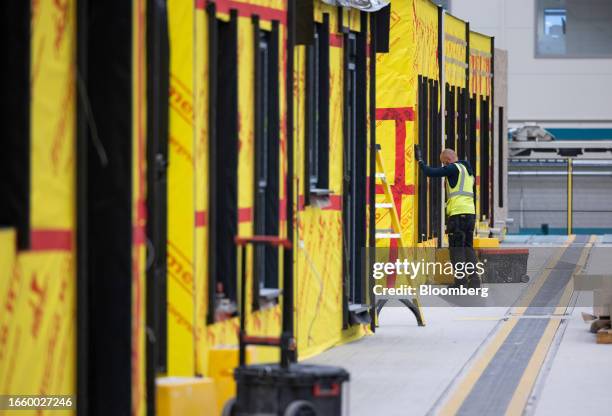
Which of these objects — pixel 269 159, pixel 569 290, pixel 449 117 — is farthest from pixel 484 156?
pixel 269 159

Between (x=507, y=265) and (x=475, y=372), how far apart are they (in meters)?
11.5

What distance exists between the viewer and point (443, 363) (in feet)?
51.8

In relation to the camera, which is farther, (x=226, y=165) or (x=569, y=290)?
(x=569, y=290)

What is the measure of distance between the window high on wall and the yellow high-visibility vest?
26.2 m

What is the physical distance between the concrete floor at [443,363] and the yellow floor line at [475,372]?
0.29 feet

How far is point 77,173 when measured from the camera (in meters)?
9.16

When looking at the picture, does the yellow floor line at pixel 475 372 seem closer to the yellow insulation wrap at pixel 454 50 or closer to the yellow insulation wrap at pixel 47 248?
the yellow insulation wrap at pixel 47 248

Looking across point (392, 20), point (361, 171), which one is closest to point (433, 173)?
point (392, 20)

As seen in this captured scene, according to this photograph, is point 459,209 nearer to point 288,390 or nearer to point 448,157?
point 448,157

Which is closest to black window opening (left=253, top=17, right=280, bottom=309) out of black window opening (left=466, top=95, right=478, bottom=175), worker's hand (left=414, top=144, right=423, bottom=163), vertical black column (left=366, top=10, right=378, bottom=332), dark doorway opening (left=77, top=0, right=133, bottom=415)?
vertical black column (left=366, top=10, right=378, bottom=332)

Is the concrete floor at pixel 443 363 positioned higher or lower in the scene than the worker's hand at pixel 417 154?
lower

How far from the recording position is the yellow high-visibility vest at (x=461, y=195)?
23984 mm

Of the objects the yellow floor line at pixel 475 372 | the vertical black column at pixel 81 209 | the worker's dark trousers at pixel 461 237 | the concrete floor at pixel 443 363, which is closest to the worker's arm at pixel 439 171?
the worker's dark trousers at pixel 461 237

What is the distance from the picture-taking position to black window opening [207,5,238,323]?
1293 centimetres
